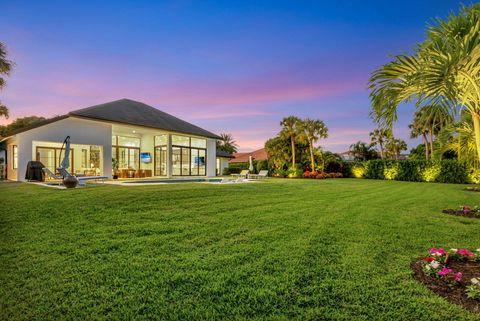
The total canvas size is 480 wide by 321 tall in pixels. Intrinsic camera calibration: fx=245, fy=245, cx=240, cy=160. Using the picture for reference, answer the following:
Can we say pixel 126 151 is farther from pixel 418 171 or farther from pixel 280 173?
pixel 418 171

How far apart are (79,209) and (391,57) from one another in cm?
792

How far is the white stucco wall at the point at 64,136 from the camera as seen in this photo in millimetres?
14805

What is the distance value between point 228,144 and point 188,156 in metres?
39.5

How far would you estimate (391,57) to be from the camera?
14.3 feet

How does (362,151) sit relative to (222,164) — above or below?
above

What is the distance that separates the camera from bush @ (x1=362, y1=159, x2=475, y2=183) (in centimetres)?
2145

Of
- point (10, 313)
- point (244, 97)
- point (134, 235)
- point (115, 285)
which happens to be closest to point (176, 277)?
point (115, 285)

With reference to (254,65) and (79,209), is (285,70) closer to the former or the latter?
(254,65)

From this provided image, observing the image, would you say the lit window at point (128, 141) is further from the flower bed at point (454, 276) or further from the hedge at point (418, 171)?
the hedge at point (418, 171)

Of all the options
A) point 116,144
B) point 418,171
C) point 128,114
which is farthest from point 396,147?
point 116,144

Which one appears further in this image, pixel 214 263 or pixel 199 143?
pixel 199 143

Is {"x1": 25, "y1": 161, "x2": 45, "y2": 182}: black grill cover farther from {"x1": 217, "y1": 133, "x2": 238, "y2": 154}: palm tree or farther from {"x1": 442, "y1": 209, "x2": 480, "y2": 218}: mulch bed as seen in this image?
{"x1": 217, "y1": 133, "x2": 238, "y2": 154}: palm tree

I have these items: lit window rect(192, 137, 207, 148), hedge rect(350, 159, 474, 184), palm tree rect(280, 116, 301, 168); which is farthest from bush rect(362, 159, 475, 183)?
lit window rect(192, 137, 207, 148)

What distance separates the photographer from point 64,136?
15.7 meters
